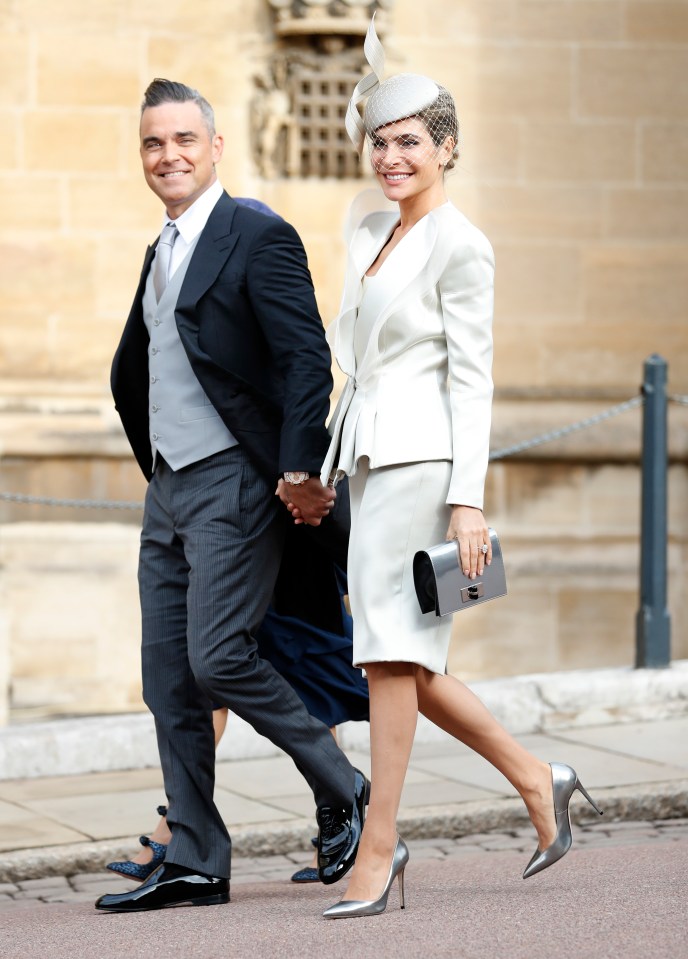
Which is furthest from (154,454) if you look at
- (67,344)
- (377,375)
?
(67,344)

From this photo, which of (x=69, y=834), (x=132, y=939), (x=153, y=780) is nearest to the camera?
(x=132, y=939)

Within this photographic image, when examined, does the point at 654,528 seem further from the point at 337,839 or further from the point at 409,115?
the point at 409,115

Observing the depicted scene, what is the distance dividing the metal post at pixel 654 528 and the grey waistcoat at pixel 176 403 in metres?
2.97

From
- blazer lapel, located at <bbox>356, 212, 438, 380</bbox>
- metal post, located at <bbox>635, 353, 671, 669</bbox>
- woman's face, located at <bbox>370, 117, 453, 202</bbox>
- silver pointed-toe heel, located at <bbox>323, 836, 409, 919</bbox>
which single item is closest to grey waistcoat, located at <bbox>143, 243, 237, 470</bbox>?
blazer lapel, located at <bbox>356, 212, 438, 380</bbox>

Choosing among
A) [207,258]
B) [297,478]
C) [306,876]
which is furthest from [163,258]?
[306,876]

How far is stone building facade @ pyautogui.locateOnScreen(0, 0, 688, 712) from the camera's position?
26.9 ft

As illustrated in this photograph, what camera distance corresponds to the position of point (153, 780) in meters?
5.67

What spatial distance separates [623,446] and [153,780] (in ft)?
12.5

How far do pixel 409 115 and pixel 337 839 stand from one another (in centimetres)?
162

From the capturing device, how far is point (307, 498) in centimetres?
391

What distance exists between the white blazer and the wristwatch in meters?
0.13

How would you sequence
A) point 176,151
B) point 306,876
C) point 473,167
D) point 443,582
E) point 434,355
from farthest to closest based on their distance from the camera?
1. point 473,167
2. point 306,876
3. point 176,151
4. point 434,355
5. point 443,582

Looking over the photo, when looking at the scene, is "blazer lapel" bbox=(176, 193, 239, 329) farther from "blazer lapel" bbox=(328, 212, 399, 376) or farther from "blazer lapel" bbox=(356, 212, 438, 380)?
"blazer lapel" bbox=(356, 212, 438, 380)

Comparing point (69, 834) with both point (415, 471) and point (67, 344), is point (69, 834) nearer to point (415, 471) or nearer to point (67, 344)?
point (415, 471)
